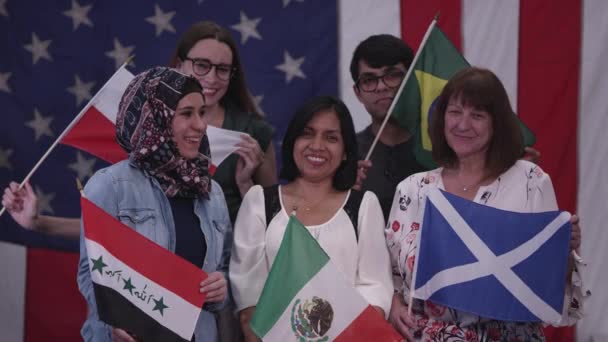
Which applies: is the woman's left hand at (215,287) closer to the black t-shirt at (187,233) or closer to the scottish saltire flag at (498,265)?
the black t-shirt at (187,233)

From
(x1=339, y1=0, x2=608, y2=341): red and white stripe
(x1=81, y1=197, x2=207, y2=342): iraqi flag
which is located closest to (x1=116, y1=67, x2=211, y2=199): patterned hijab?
(x1=81, y1=197, x2=207, y2=342): iraqi flag

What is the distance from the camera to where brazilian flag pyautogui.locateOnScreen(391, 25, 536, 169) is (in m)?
3.46

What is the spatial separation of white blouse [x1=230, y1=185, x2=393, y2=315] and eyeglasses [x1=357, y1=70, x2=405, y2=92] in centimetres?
82

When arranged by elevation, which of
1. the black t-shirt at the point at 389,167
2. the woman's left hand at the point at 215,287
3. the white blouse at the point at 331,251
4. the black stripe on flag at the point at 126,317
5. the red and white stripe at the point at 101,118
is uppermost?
the red and white stripe at the point at 101,118

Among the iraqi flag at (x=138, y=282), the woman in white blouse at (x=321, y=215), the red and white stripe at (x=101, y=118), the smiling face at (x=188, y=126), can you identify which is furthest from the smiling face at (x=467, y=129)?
the red and white stripe at (x=101, y=118)

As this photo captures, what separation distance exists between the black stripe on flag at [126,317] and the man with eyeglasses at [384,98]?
1.23 m

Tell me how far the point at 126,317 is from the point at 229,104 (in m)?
1.36

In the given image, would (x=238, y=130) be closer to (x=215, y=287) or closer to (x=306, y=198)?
(x=306, y=198)

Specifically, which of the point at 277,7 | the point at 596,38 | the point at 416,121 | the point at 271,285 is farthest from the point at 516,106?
the point at 271,285

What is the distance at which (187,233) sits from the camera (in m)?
2.67

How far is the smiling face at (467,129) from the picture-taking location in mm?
2850

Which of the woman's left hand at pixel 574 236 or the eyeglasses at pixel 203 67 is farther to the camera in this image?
the eyeglasses at pixel 203 67

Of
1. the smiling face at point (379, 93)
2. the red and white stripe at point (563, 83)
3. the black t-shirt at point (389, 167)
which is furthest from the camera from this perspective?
the red and white stripe at point (563, 83)

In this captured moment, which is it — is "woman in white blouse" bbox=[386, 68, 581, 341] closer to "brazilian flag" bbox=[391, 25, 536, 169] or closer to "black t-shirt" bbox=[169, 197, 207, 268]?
"brazilian flag" bbox=[391, 25, 536, 169]
